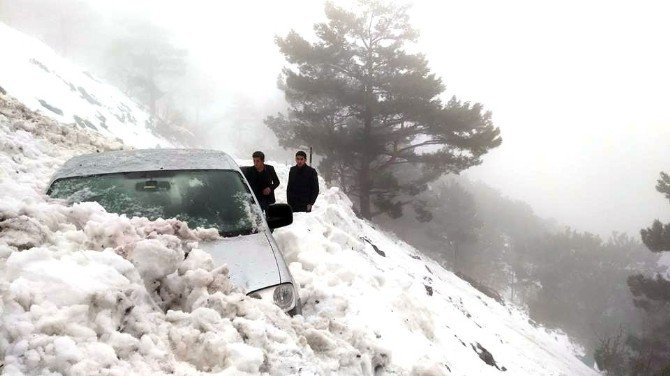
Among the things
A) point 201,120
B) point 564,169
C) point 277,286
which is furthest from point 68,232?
Answer: point 564,169

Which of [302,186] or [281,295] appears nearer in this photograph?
[281,295]

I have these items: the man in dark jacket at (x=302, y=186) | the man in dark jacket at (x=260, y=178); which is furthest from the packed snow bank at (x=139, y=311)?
the man in dark jacket at (x=302, y=186)

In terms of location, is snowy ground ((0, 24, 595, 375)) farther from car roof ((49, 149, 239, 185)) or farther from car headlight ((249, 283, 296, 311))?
car roof ((49, 149, 239, 185))

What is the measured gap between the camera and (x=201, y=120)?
60.7 meters

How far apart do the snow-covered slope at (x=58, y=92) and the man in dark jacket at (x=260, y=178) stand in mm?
13104

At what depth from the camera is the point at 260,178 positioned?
6.71m

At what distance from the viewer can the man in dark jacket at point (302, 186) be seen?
24.1 ft

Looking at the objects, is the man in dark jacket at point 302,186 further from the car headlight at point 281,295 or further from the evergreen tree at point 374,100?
the evergreen tree at point 374,100

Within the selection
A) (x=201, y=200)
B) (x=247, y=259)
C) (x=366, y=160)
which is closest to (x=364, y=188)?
(x=366, y=160)

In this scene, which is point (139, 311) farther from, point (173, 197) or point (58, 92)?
point (58, 92)

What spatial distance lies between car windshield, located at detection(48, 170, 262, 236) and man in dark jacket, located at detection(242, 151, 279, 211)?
265cm

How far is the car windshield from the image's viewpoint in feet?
11.3

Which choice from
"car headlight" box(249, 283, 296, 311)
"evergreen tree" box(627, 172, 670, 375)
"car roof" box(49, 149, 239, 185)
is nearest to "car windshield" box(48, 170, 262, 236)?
"car roof" box(49, 149, 239, 185)

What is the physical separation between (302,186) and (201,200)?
3756 millimetres
